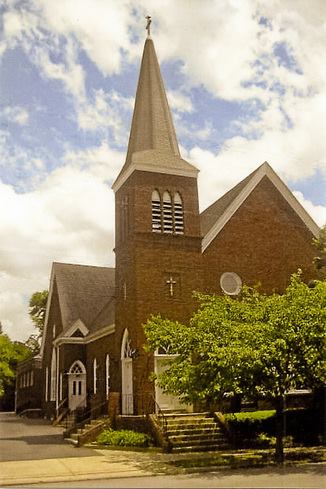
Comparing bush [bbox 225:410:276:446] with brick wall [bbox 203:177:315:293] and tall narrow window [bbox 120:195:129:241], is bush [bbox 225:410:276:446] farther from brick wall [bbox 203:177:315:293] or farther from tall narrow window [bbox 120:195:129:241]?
tall narrow window [bbox 120:195:129:241]

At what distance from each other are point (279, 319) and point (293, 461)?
458cm

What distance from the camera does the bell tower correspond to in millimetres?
23078

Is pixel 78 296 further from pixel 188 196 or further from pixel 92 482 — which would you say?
pixel 92 482

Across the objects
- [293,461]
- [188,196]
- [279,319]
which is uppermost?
[188,196]

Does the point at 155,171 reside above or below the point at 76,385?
above

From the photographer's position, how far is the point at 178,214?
25391 mm

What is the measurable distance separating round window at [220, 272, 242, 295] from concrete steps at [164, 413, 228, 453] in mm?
6473

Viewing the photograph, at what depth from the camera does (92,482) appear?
542 inches

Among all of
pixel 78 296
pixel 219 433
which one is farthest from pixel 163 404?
pixel 78 296

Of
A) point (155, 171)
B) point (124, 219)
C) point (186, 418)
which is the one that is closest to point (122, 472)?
point (186, 418)

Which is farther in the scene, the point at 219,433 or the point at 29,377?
the point at 29,377

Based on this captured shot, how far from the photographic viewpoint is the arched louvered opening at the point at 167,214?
81.7 feet

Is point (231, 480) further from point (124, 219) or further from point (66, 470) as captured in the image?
point (124, 219)

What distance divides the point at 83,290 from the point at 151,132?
53.0ft
